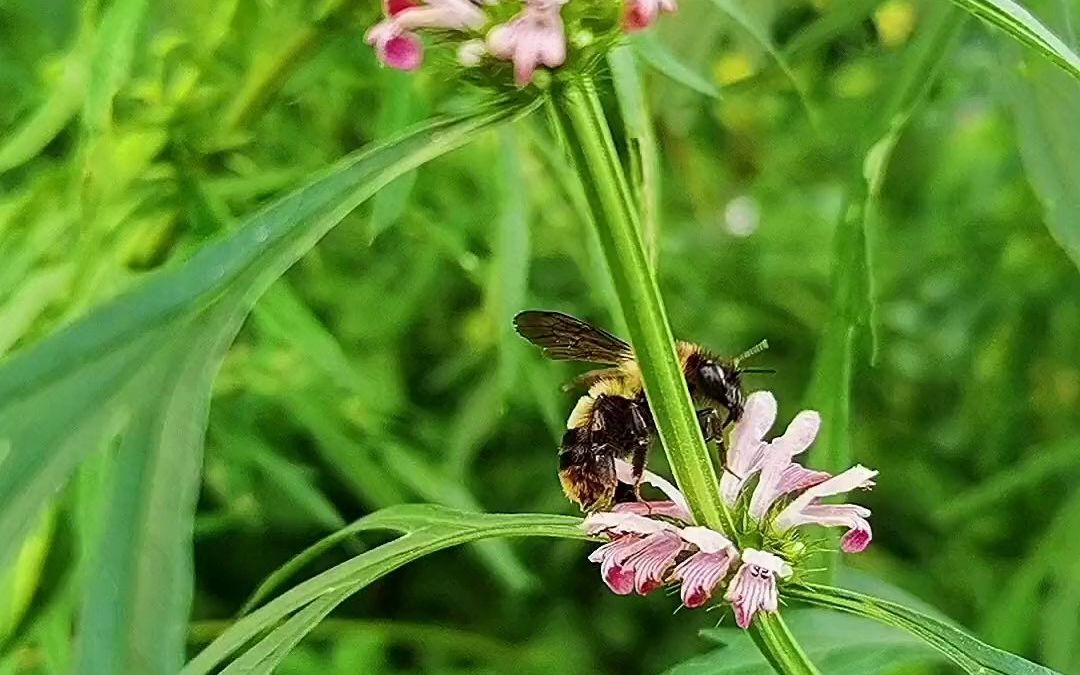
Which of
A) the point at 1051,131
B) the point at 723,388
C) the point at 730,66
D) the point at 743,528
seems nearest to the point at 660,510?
the point at 743,528

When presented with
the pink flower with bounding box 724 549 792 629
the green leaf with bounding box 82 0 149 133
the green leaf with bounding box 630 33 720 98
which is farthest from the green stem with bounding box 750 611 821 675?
the green leaf with bounding box 82 0 149 133

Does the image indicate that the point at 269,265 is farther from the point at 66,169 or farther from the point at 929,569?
the point at 929,569

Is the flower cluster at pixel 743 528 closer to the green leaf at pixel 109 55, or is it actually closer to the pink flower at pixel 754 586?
the pink flower at pixel 754 586

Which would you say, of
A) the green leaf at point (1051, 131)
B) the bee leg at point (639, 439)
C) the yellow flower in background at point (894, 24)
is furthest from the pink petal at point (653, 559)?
the yellow flower in background at point (894, 24)

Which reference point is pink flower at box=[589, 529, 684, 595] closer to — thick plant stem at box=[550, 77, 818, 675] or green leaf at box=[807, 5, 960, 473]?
thick plant stem at box=[550, 77, 818, 675]

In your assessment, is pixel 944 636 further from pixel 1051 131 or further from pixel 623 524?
pixel 1051 131

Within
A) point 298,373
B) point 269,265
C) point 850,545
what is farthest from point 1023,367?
point 269,265
